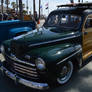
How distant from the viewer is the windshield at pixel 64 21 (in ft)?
13.0

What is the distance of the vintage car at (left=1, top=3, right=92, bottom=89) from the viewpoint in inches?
109

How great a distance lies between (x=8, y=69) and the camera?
3383 mm

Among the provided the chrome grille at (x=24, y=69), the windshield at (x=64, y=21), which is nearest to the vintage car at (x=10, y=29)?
the windshield at (x=64, y=21)

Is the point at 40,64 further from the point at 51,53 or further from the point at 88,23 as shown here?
the point at 88,23

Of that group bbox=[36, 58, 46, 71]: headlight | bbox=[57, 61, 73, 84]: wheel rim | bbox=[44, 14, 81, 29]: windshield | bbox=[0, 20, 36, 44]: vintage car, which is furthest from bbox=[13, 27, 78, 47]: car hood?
bbox=[0, 20, 36, 44]: vintage car

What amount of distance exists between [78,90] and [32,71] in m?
1.18

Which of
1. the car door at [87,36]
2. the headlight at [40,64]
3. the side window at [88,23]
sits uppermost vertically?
the side window at [88,23]

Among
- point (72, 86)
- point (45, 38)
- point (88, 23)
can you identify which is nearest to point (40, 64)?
point (45, 38)

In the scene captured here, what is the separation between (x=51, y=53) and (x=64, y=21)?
1723 mm

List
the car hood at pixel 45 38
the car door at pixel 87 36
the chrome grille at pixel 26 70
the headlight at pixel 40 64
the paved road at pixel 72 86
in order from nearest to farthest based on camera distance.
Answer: the headlight at pixel 40 64
the chrome grille at pixel 26 70
the car hood at pixel 45 38
the paved road at pixel 72 86
the car door at pixel 87 36

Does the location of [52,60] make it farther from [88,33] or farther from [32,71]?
[88,33]

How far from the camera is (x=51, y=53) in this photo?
285 centimetres

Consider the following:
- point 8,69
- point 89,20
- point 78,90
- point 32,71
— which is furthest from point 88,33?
point 8,69

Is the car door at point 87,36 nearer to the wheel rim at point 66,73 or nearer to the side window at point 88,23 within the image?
the side window at point 88,23
